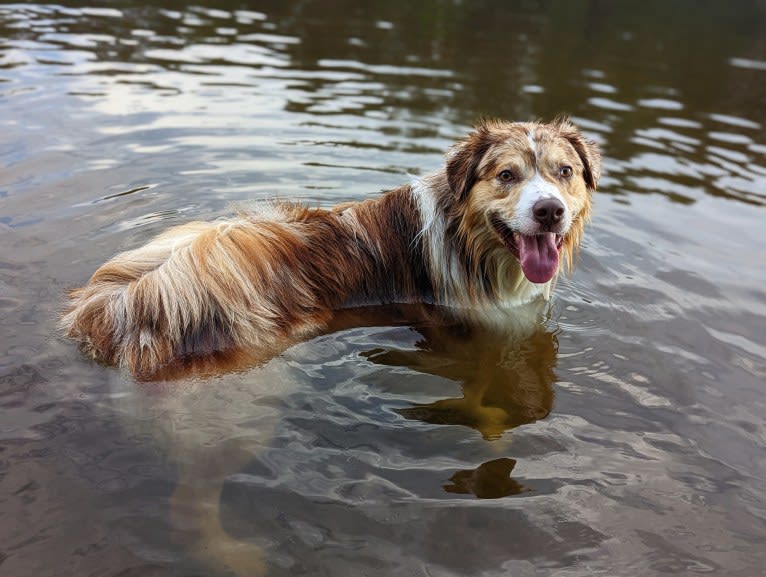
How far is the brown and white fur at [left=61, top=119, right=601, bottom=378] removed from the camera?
16.3 ft

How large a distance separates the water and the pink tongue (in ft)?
2.60

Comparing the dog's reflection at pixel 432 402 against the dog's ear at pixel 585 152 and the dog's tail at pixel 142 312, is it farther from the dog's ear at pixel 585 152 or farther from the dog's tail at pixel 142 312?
the dog's ear at pixel 585 152

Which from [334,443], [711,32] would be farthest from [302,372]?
[711,32]

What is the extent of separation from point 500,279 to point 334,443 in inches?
90.3

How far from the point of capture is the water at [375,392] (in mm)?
3967

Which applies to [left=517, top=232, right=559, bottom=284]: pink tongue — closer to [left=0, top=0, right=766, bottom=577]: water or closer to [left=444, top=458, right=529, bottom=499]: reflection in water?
[left=0, top=0, right=766, bottom=577]: water

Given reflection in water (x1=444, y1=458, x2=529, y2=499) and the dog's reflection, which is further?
reflection in water (x1=444, y1=458, x2=529, y2=499)

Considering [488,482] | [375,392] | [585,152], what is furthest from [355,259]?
[488,482]

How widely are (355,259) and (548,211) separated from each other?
171 centimetres

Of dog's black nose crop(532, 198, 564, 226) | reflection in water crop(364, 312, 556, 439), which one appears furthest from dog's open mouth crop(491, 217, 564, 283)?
reflection in water crop(364, 312, 556, 439)

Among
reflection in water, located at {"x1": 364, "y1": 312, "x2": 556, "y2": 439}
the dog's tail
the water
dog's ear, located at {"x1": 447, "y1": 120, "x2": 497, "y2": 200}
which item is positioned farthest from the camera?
dog's ear, located at {"x1": 447, "y1": 120, "x2": 497, "y2": 200}

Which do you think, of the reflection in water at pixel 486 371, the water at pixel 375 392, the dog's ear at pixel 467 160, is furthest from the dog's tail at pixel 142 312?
the dog's ear at pixel 467 160

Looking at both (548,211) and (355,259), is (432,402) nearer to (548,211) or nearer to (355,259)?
(355,259)

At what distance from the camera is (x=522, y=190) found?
544cm
